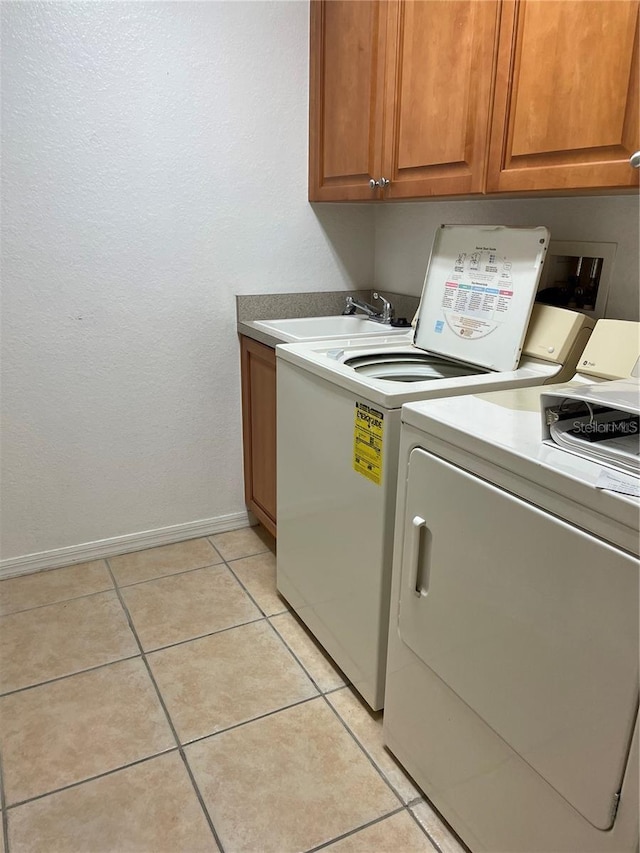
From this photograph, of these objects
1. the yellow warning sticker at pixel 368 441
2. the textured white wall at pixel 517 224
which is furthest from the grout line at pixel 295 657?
the textured white wall at pixel 517 224

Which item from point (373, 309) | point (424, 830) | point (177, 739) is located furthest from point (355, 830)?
point (373, 309)

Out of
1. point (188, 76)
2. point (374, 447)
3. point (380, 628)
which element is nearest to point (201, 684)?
point (380, 628)

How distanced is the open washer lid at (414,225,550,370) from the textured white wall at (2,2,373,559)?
0.72 metres

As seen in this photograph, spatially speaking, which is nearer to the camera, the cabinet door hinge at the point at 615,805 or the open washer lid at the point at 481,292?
the cabinet door hinge at the point at 615,805

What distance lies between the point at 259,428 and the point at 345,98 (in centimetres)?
119

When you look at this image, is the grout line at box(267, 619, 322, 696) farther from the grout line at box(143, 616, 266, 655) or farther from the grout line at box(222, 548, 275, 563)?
the grout line at box(222, 548, 275, 563)

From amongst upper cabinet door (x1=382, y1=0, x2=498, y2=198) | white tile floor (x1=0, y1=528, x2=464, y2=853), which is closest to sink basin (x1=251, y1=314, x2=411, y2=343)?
upper cabinet door (x1=382, y1=0, x2=498, y2=198)

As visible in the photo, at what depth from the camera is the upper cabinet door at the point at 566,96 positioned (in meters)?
1.22

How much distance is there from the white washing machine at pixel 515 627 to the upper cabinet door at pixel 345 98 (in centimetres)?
101

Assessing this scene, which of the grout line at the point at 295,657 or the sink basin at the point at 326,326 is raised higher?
the sink basin at the point at 326,326

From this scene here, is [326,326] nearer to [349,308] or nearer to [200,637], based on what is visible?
[349,308]

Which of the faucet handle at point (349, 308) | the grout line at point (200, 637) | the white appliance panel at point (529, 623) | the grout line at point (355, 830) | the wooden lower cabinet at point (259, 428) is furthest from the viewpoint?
the faucet handle at point (349, 308)

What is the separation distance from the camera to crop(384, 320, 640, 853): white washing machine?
90 centimetres

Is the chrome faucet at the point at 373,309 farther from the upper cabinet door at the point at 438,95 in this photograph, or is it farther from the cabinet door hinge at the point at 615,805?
the cabinet door hinge at the point at 615,805
